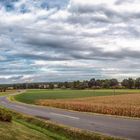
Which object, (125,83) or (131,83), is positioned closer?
(131,83)

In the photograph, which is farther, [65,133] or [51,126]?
[51,126]

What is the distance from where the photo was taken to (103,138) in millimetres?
18359

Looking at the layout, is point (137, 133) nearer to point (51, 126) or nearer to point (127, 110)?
point (51, 126)

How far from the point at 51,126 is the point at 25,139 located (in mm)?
12795

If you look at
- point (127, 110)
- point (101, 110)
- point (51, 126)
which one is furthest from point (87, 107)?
point (51, 126)

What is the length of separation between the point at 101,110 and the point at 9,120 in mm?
27358

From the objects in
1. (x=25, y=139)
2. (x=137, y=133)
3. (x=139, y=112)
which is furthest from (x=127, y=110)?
(x=25, y=139)

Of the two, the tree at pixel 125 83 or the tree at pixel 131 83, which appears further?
the tree at pixel 125 83

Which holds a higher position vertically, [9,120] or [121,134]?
[9,120]

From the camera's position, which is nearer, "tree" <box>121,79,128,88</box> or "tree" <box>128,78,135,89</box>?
"tree" <box>128,78,135,89</box>

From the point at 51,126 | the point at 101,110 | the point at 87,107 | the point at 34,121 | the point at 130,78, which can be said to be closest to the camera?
the point at 51,126

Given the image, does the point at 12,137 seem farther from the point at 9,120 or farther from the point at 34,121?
the point at 34,121

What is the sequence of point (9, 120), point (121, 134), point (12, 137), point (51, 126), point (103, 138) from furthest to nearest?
1. point (51, 126)
2. point (121, 134)
3. point (103, 138)
4. point (9, 120)
5. point (12, 137)

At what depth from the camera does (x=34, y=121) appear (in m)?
28.3
